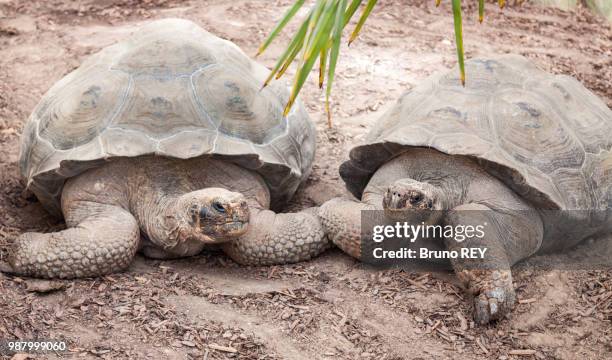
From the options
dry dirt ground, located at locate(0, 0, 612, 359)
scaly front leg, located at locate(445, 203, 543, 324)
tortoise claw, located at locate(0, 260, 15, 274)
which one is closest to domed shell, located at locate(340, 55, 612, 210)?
scaly front leg, located at locate(445, 203, 543, 324)

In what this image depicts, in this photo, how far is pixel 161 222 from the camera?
3.83 m

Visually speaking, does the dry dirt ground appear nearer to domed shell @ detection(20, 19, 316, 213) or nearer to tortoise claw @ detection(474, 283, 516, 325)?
tortoise claw @ detection(474, 283, 516, 325)

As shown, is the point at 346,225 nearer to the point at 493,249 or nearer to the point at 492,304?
the point at 493,249

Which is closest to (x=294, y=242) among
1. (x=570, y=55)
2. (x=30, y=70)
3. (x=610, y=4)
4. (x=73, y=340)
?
(x=73, y=340)

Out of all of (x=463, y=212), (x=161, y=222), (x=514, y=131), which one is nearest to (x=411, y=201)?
(x=463, y=212)

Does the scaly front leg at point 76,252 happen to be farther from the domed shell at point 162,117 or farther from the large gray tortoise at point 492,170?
the large gray tortoise at point 492,170

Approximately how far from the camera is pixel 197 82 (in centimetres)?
413

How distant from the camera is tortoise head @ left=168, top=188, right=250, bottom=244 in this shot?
358 centimetres

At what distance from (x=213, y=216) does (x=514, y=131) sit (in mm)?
1497

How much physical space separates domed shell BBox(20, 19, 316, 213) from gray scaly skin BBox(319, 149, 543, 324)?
0.49 m

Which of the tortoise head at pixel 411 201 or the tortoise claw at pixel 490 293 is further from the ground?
the tortoise head at pixel 411 201

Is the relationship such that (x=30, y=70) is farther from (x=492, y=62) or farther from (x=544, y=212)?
(x=544, y=212)

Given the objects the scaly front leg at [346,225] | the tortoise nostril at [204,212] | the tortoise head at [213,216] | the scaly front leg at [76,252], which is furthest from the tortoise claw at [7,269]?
the scaly front leg at [346,225]

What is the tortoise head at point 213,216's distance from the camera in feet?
11.7
